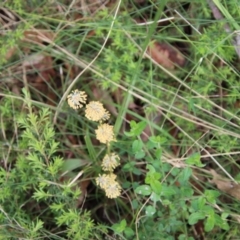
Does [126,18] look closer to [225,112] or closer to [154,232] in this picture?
[225,112]

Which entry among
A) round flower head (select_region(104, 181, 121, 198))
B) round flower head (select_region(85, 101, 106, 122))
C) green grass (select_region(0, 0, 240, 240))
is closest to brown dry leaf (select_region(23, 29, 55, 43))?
green grass (select_region(0, 0, 240, 240))

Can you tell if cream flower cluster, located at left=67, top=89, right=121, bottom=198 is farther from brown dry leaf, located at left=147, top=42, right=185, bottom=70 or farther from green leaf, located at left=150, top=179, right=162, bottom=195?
brown dry leaf, located at left=147, top=42, right=185, bottom=70

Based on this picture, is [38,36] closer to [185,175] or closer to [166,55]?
[166,55]

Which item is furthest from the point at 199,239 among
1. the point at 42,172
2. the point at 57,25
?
the point at 57,25

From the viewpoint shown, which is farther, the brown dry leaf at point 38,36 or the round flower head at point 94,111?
the brown dry leaf at point 38,36

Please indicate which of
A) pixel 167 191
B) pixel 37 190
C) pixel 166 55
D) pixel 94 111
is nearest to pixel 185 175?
pixel 167 191

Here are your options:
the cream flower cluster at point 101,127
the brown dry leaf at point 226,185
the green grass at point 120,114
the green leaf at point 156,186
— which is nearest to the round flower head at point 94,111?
the cream flower cluster at point 101,127

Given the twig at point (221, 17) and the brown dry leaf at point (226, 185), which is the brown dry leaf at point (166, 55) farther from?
the brown dry leaf at point (226, 185)
